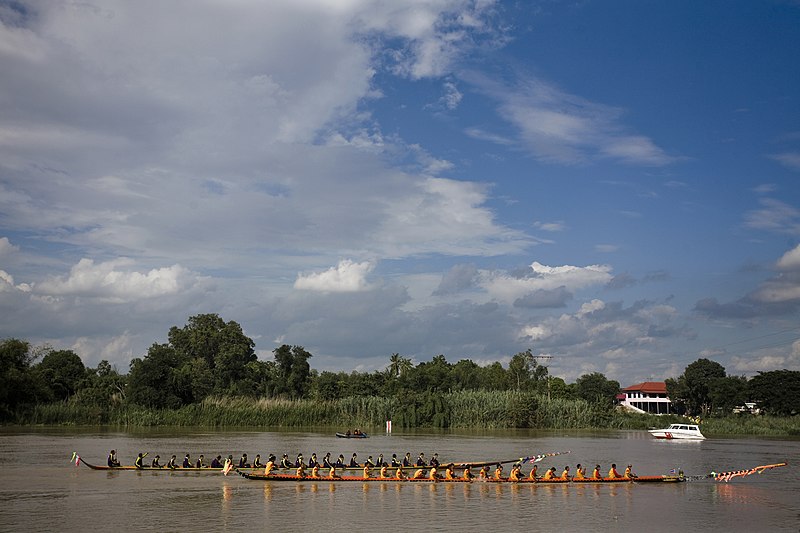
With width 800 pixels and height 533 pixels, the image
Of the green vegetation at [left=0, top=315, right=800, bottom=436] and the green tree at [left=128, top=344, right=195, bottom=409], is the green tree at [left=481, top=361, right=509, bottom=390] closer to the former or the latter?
the green vegetation at [left=0, top=315, right=800, bottom=436]

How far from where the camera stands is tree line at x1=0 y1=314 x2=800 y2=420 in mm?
75375

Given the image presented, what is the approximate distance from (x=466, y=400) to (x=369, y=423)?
10.8 m

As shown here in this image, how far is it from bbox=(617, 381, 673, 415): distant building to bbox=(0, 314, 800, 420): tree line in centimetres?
3171

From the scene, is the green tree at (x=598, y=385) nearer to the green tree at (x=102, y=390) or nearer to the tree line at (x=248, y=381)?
the tree line at (x=248, y=381)

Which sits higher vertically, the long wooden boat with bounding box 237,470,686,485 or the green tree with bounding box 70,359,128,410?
the green tree with bounding box 70,359,128,410

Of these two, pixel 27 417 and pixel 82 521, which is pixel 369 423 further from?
pixel 82 521

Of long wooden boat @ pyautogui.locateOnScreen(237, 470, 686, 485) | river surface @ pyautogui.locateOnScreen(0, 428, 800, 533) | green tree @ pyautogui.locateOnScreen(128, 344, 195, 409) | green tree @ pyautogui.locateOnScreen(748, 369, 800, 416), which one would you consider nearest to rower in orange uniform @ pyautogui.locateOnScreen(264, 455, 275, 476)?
long wooden boat @ pyautogui.locateOnScreen(237, 470, 686, 485)

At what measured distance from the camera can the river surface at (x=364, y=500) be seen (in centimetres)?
2470

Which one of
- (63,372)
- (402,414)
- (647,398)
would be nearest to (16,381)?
(63,372)

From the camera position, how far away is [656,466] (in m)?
44.6

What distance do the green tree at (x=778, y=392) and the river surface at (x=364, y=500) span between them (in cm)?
4528

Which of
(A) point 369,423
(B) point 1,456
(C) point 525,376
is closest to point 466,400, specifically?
(A) point 369,423

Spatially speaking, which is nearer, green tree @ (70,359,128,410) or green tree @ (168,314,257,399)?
green tree @ (70,359,128,410)

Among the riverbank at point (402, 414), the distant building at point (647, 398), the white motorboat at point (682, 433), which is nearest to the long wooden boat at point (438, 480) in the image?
the white motorboat at point (682, 433)
